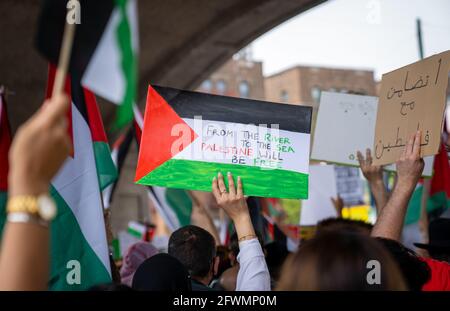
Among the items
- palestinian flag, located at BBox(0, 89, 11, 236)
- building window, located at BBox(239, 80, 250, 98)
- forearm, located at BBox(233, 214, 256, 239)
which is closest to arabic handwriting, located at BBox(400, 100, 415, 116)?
forearm, located at BBox(233, 214, 256, 239)

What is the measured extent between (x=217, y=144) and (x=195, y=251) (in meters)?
0.74

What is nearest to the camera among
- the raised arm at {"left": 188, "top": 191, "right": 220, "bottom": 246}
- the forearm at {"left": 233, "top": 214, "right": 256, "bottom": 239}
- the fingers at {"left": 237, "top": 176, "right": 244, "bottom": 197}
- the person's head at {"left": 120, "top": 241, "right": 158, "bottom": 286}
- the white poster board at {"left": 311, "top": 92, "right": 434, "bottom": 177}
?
the forearm at {"left": 233, "top": 214, "right": 256, "bottom": 239}

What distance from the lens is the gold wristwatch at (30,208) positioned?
164 centimetres

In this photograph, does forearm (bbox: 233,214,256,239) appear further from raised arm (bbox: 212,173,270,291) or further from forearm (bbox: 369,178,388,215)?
forearm (bbox: 369,178,388,215)

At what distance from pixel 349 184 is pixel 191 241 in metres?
4.37

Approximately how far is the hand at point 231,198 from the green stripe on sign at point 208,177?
0.07 meters

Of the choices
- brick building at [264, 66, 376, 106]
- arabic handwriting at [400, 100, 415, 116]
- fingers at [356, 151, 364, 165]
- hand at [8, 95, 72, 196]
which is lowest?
hand at [8, 95, 72, 196]

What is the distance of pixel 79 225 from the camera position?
3799mm

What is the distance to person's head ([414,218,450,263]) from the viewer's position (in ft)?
13.1

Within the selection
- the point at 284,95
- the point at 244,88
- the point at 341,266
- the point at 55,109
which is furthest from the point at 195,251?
the point at 284,95

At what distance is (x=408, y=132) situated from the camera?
3.91 m

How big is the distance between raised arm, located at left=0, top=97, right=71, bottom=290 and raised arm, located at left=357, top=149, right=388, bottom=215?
10.7 feet

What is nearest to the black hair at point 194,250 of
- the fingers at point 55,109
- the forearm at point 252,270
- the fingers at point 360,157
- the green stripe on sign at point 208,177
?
the green stripe on sign at point 208,177

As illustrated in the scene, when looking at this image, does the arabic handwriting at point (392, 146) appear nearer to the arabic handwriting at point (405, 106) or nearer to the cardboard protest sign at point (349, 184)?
the arabic handwriting at point (405, 106)
